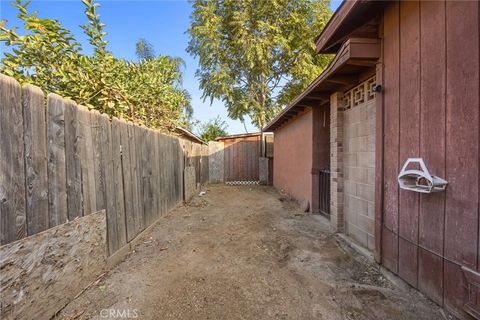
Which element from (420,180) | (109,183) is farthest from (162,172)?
(420,180)

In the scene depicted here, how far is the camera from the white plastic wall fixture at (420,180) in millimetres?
1979

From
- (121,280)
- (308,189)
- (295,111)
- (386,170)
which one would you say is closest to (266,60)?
(295,111)

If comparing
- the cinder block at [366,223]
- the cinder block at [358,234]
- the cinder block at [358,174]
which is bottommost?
the cinder block at [358,234]

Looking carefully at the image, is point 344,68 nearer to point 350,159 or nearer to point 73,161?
point 350,159

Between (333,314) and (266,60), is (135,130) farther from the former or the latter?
(266,60)

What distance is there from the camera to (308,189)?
588 cm

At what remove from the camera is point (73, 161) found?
92.8 inches

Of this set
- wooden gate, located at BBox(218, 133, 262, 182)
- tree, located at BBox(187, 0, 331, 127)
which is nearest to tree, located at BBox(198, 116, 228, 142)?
tree, located at BBox(187, 0, 331, 127)

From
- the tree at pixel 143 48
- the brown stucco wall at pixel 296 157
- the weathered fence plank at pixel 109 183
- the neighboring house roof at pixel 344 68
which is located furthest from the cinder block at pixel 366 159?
the tree at pixel 143 48

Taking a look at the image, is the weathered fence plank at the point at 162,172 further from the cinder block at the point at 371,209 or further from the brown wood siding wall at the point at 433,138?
the brown wood siding wall at the point at 433,138

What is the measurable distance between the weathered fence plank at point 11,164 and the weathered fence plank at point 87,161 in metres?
0.71

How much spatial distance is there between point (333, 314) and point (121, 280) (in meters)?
2.20

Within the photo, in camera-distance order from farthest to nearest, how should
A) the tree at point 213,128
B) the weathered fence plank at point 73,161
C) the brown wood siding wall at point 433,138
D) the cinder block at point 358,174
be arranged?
the tree at point 213,128 < the cinder block at point 358,174 < the weathered fence plank at point 73,161 < the brown wood siding wall at point 433,138

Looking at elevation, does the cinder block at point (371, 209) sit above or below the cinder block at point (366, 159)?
below
